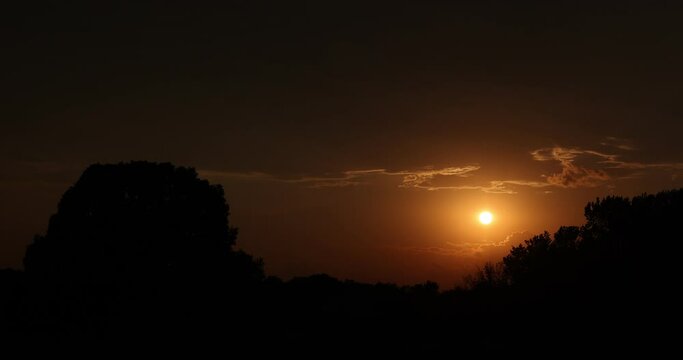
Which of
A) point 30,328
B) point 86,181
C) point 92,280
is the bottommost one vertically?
point 30,328

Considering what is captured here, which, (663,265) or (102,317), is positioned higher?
(663,265)

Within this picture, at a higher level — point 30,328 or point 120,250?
point 120,250

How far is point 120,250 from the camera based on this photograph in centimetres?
5366

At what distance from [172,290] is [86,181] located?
1057cm

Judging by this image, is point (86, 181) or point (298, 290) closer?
point (86, 181)

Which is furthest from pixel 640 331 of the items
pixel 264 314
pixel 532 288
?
pixel 264 314

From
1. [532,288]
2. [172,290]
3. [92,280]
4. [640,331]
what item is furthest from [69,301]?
[640,331]

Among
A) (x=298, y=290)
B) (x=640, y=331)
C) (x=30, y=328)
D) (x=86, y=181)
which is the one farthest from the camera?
(x=298, y=290)

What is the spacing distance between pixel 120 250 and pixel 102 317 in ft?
15.9

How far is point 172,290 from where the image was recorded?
5441 cm

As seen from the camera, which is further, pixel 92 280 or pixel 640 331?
pixel 92 280

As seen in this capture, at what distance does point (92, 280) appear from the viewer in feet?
174

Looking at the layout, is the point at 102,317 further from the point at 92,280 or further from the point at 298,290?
the point at 298,290

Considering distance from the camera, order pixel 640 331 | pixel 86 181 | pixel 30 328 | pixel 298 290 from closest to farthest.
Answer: pixel 640 331, pixel 30 328, pixel 86 181, pixel 298 290
